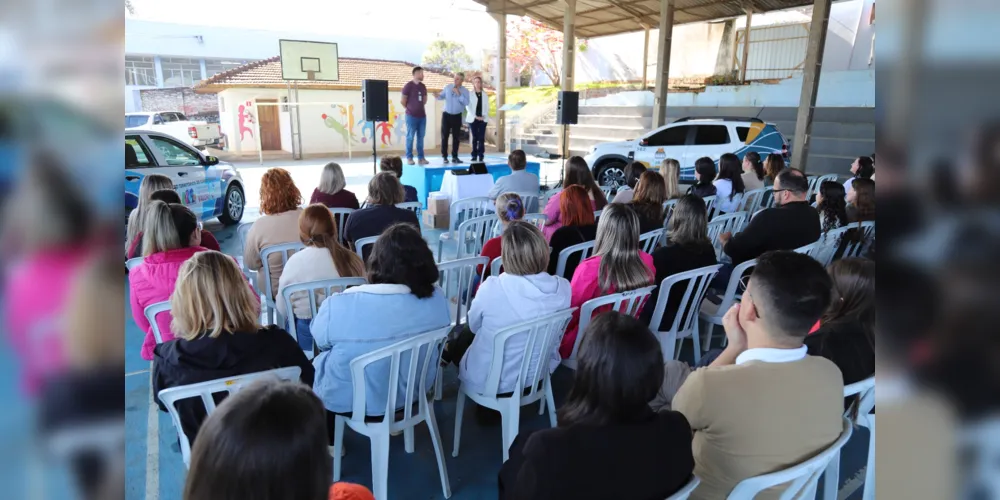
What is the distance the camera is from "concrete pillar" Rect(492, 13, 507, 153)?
1203 cm

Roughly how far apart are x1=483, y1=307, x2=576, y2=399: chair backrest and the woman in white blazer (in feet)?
22.7

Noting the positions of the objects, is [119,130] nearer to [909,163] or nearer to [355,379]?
[909,163]

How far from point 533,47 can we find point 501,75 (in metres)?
13.3

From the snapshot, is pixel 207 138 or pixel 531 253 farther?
pixel 207 138

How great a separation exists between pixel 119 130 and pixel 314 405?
707 millimetres

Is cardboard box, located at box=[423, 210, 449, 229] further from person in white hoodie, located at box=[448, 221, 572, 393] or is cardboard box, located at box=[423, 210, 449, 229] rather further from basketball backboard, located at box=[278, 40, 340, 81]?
basketball backboard, located at box=[278, 40, 340, 81]

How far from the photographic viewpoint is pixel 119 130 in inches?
15.4

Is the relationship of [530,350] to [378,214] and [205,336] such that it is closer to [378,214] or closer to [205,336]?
[205,336]

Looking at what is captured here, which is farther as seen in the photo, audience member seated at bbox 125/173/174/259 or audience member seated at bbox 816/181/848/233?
audience member seated at bbox 816/181/848/233

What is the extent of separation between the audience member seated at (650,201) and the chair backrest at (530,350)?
65.6 inches

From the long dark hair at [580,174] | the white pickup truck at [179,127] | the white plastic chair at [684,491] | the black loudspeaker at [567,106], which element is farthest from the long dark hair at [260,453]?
the white pickup truck at [179,127]

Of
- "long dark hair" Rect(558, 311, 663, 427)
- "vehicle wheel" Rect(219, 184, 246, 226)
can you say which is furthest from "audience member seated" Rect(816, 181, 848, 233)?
"vehicle wheel" Rect(219, 184, 246, 226)

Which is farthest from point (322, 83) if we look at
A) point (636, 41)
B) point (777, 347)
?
point (777, 347)

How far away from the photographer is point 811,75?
28.4 feet
